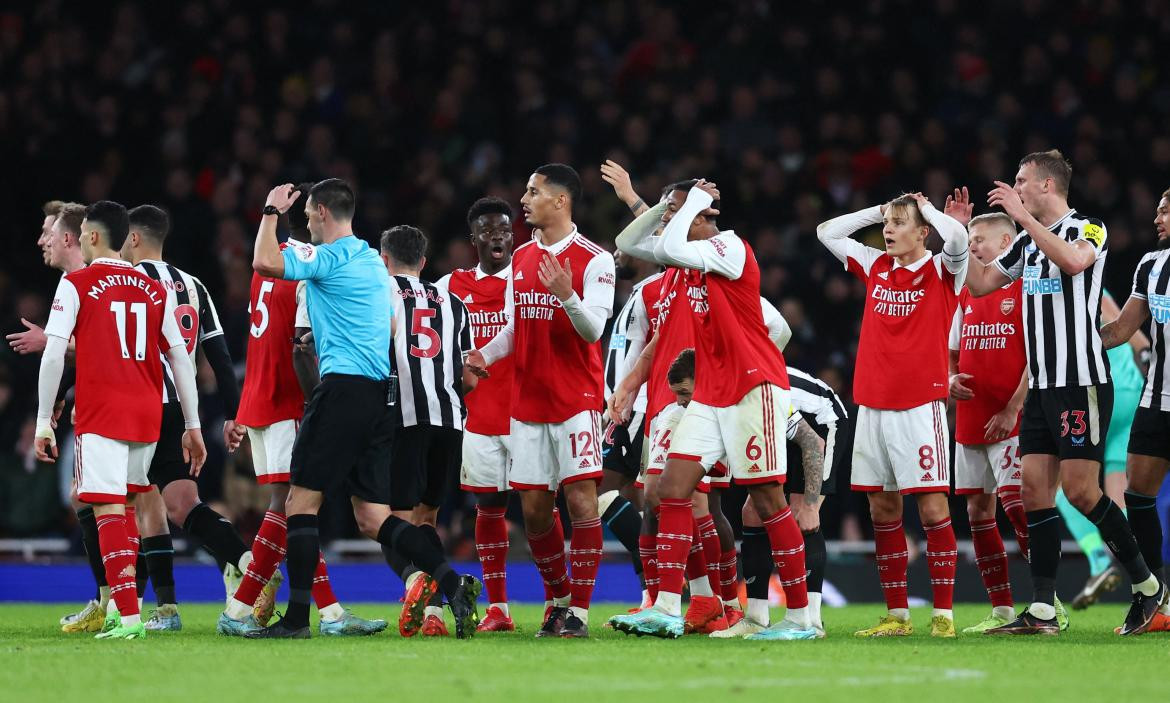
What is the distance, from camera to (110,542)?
8.09m

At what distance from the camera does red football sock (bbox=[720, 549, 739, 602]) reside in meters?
9.32

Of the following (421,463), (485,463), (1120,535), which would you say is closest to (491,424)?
(485,463)

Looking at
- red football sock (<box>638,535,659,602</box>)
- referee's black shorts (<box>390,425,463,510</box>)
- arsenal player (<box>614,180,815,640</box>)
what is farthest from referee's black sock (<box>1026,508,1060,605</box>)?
referee's black shorts (<box>390,425,463,510</box>)

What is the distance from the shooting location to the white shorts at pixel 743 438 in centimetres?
777

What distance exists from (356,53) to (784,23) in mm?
5413

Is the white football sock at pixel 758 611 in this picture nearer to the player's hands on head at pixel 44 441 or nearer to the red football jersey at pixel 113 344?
the red football jersey at pixel 113 344

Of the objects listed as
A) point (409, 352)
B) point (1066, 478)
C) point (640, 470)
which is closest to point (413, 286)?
point (409, 352)

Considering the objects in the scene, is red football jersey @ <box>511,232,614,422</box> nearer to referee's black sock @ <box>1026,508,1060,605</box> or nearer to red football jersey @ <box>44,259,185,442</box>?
red football jersey @ <box>44,259,185,442</box>

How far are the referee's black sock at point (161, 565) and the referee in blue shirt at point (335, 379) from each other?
1.28 metres

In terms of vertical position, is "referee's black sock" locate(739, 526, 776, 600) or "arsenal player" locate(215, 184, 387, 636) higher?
"arsenal player" locate(215, 184, 387, 636)

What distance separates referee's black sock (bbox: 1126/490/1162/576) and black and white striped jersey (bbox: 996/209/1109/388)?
0.80 m

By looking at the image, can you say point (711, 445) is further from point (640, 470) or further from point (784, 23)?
point (784, 23)

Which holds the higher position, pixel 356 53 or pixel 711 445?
pixel 356 53

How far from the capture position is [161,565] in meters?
9.15
